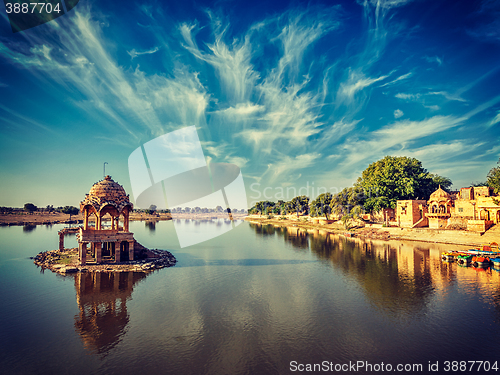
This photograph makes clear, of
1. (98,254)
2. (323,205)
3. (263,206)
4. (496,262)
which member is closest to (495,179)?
(496,262)

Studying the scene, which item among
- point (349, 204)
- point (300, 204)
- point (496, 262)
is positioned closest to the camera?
point (496, 262)

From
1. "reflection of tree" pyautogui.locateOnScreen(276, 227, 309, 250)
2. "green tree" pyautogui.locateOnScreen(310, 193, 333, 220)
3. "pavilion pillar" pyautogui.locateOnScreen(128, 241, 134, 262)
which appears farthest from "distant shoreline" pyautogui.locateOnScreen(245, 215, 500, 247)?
"pavilion pillar" pyautogui.locateOnScreen(128, 241, 134, 262)

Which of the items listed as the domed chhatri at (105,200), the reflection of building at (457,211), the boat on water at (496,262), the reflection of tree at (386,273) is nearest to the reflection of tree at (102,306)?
the domed chhatri at (105,200)

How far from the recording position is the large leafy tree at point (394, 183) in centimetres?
8281

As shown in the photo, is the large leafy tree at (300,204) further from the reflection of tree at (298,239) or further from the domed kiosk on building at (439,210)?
the domed kiosk on building at (439,210)

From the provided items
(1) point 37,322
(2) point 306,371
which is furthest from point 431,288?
(1) point 37,322

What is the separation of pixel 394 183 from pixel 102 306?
81.7 metres

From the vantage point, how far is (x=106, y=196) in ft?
132

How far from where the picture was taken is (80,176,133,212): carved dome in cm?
3959

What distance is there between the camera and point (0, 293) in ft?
95.6

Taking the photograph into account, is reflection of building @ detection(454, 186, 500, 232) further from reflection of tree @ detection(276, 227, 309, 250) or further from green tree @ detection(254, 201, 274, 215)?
green tree @ detection(254, 201, 274, 215)

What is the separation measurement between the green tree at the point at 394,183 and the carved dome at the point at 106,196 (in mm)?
70210

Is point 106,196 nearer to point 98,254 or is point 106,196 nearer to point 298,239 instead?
point 98,254

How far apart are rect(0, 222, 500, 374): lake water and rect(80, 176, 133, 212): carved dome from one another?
9.80 m
